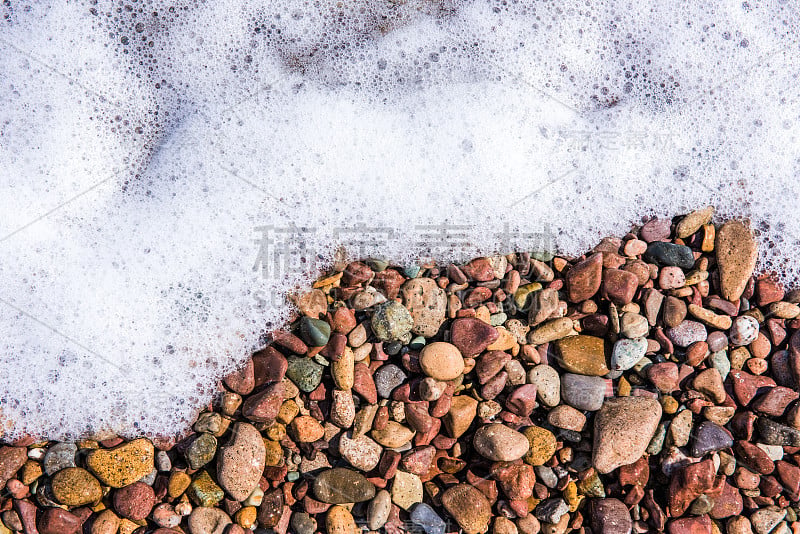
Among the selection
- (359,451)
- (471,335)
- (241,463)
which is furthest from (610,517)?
(241,463)

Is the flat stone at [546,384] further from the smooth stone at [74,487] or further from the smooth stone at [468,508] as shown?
the smooth stone at [74,487]

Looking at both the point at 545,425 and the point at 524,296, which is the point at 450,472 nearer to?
the point at 545,425

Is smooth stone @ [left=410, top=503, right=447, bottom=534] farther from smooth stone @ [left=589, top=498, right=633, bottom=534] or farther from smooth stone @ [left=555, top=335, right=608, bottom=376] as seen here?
smooth stone @ [left=555, top=335, right=608, bottom=376]

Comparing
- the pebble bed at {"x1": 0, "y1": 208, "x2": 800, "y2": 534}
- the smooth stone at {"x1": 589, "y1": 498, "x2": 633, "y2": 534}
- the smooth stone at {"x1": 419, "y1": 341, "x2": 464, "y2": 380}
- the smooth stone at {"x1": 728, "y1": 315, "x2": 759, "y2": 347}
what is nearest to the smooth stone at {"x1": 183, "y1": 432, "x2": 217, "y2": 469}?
the pebble bed at {"x1": 0, "y1": 208, "x2": 800, "y2": 534}

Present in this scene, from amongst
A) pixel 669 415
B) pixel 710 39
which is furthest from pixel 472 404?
pixel 710 39

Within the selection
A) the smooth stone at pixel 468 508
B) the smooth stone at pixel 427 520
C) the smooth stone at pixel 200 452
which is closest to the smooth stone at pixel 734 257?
the smooth stone at pixel 468 508

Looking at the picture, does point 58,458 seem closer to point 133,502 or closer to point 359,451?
point 133,502

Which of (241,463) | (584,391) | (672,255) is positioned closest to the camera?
(241,463)
